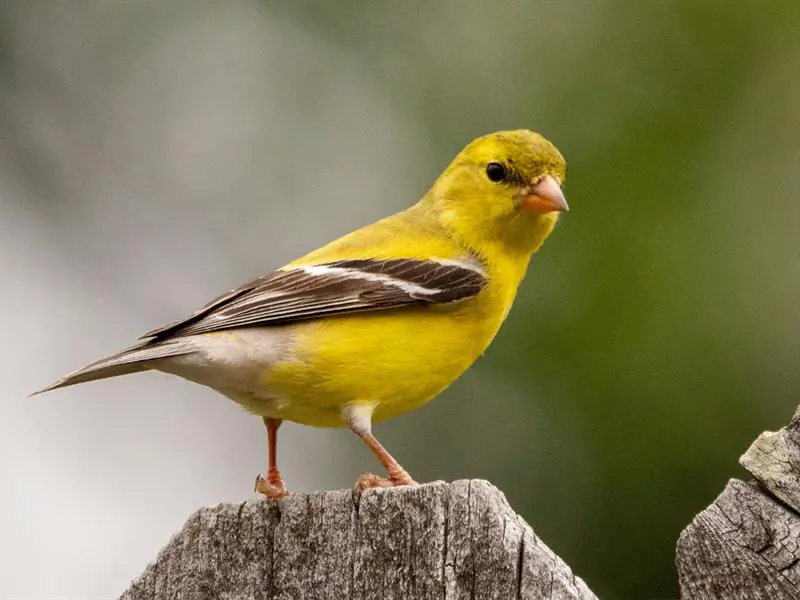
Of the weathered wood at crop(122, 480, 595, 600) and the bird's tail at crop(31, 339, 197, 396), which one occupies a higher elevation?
the bird's tail at crop(31, 339, 197, 396)

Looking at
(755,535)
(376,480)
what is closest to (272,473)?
(376,480)

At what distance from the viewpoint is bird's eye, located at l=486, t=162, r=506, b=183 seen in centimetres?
546

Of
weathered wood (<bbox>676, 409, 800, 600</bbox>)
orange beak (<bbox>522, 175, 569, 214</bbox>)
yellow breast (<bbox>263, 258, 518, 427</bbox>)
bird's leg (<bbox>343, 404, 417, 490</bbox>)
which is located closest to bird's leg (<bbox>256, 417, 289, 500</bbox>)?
yellow breast (<bbox>263, 258, 518, 427</bbox>)

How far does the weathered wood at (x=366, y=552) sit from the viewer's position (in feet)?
8.53

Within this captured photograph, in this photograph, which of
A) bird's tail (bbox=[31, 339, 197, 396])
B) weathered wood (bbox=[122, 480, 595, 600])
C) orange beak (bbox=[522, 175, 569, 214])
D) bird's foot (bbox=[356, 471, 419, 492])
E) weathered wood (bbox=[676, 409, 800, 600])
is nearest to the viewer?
weathered wood (bbox=[676, 409, 800, 600])

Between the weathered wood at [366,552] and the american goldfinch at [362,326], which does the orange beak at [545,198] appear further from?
the weathered wood at [366,552]

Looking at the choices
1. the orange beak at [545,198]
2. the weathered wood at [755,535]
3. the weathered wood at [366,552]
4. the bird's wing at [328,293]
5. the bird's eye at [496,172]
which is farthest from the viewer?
the bird's eye at [496,172]

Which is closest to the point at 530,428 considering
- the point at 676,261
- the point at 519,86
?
the point at 676,261

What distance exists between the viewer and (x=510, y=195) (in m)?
5.41

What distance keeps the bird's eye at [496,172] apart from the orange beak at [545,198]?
0.56 ft

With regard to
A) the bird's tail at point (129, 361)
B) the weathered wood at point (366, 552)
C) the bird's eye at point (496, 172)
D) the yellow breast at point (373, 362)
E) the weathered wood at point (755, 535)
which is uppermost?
the bird's eye at point (496, 172)

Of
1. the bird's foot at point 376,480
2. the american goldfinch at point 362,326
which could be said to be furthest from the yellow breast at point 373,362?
the bird's foot at point 376,480

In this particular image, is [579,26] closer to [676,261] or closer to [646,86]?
[646,86]

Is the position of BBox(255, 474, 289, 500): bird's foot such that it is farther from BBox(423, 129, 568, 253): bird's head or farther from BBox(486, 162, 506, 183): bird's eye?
BBox(486, 162, 506, 183): bird's eye
